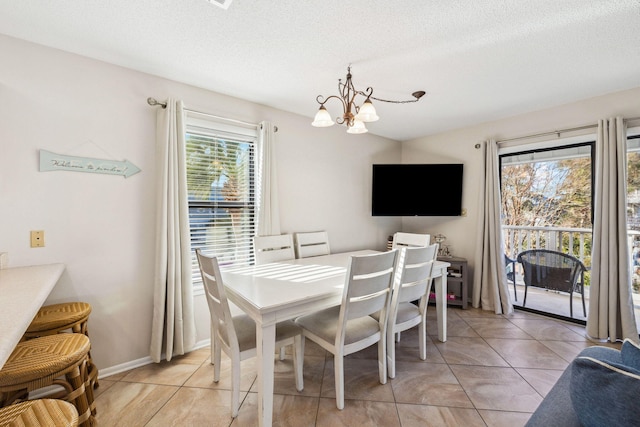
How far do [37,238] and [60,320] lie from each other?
0.64 metres

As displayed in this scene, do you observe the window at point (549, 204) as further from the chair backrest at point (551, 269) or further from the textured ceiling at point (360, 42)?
the textured ceiling at point (360, 42)

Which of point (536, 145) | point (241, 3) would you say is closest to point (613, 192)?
point (536, 145)

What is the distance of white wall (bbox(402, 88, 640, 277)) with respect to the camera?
8.78 ft

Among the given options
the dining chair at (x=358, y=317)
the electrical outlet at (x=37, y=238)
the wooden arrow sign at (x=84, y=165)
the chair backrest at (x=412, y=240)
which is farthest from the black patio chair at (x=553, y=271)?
the electrical outlet at (x=37, y=238)

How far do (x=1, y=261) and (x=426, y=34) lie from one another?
3.05 m

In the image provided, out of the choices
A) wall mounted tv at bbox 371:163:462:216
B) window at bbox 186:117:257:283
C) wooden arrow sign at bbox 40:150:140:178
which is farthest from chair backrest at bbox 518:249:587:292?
wooden arrow sign at bbox 40:150:140:178

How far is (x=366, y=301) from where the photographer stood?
5.84 feet

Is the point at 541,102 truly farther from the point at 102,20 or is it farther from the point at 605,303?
the point at 102,20

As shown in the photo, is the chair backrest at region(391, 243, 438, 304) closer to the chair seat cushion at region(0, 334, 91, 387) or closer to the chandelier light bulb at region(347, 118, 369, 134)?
the chandelier light bulb at region(347, 118, 369, 134)

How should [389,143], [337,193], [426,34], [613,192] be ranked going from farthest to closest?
[389,143], [337,193], [613,192], [426,34]

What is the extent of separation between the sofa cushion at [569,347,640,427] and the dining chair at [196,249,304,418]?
1.45 meters

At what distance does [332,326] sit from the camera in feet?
6.20

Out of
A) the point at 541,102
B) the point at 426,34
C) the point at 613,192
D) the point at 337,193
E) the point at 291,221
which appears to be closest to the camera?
the point at 426,34

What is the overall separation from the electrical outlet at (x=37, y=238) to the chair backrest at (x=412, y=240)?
3.10 meters
